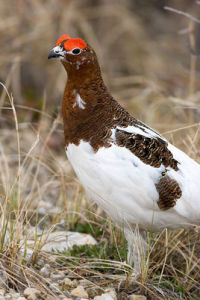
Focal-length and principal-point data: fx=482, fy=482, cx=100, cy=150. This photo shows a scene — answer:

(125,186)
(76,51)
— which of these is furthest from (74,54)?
(125,186)

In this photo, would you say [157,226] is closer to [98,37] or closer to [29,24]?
[29,24]

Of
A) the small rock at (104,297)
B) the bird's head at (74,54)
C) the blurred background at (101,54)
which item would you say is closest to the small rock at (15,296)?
the small rock at (104,297)

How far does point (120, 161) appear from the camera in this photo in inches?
106

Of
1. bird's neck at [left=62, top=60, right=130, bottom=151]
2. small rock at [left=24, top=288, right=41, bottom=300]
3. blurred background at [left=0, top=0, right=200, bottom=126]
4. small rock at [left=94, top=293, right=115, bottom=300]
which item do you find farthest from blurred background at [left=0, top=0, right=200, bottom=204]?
small rock at [left=24, top=288, right=41, bottom=300]

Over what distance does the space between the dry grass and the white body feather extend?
25 cm

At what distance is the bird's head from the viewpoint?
112 inches

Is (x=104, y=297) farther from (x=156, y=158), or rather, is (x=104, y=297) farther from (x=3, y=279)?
(x=156, y=158)

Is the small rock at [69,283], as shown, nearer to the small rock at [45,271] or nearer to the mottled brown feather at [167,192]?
the small rock at [45,271]

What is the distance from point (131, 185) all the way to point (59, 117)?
1567 millimetres

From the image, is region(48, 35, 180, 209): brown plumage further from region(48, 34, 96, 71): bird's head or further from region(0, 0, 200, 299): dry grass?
region(0, 0, 200, 299): dry grass

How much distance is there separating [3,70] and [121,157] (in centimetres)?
493

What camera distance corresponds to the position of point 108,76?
27.0 ft

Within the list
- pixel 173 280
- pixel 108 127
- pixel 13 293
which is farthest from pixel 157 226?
pixel 13 293

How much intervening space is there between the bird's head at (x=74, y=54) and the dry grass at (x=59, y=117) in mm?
429
